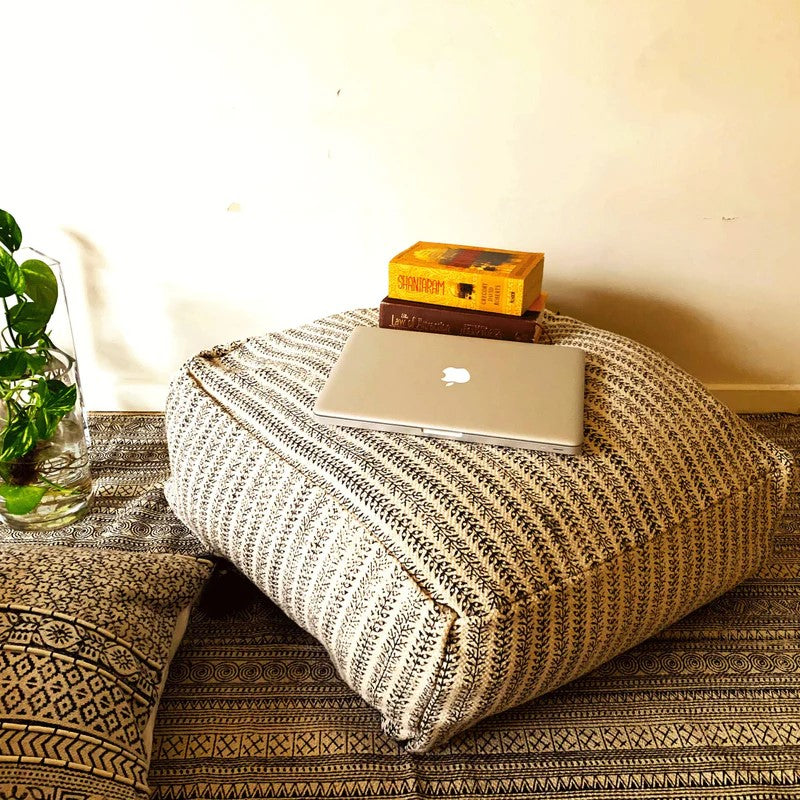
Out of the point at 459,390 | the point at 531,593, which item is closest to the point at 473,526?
the point at 531,593

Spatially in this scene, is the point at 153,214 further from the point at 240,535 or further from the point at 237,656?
the point at 237,656

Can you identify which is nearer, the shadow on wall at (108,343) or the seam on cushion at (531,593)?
the seam on cushion at (531,593)

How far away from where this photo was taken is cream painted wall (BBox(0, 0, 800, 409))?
121 cm

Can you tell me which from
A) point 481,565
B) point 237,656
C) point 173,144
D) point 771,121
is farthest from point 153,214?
point 771,121

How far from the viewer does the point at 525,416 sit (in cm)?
89

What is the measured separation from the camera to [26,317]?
1.09 metres

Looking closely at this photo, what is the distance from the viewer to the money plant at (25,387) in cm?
107

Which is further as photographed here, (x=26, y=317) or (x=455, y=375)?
(x=26, y=317)

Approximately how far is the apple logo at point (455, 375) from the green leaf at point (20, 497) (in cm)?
67

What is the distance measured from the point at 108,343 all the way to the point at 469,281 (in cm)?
79

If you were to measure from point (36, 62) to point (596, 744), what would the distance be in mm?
1286

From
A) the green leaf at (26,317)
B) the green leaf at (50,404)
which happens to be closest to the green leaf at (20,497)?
the green leaf at (50,404)

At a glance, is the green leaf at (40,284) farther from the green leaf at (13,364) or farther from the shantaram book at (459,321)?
the shantaram book at (459,321)

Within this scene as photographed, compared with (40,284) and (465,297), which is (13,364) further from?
(465,297)
